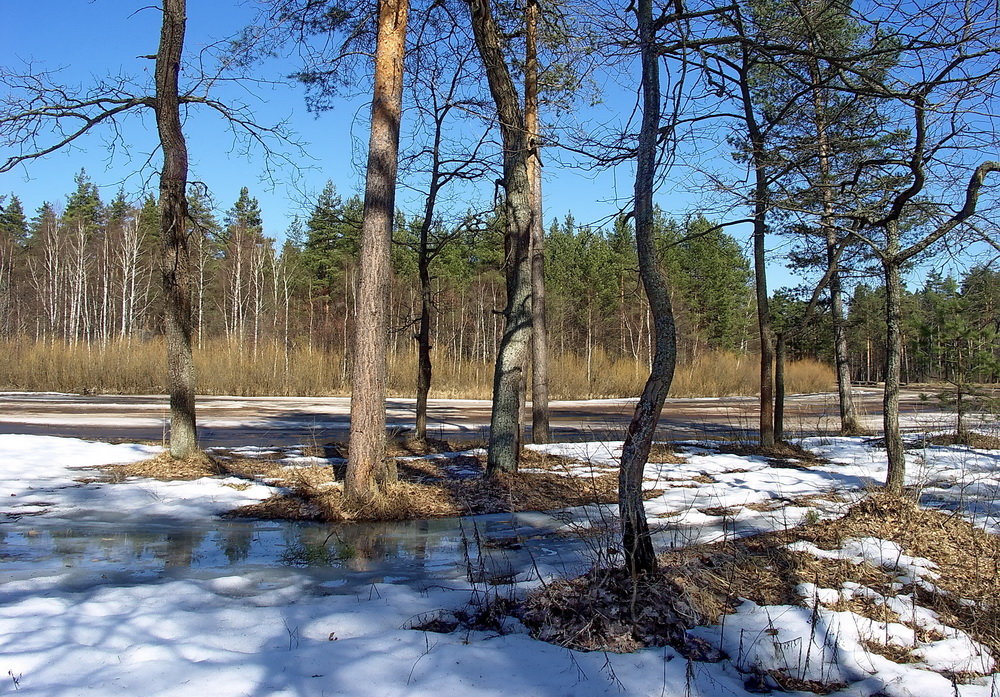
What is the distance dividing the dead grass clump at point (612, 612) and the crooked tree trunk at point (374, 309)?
3.49 meters

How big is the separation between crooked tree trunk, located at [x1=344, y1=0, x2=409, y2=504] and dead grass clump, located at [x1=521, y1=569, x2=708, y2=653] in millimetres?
3493

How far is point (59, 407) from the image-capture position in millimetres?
19828

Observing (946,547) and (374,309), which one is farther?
(374,309)

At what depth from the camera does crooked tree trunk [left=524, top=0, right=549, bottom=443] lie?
416 inches

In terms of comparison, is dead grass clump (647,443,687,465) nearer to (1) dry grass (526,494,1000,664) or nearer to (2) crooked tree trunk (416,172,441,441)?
(2) crooked tree trunk (416,172,441,441)

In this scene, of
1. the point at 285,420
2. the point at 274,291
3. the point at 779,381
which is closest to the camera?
the point at 779,381

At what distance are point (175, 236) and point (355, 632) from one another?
286 inches

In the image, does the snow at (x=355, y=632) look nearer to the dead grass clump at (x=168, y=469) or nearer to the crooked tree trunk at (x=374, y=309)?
the crooked tree trunk at (x=374, y=309)

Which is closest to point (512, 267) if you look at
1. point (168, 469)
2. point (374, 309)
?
point (374, 309)

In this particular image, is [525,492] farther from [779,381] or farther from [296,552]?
[779,381]

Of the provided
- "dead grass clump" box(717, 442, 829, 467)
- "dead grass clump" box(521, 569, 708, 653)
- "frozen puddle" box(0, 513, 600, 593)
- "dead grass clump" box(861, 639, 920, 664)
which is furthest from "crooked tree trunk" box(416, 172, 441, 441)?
"dead grass clump" box(861, 639, 920, 664)

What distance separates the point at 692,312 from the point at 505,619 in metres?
48.2

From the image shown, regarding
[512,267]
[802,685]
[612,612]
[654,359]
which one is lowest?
[802,685]

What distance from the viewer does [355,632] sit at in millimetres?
3842
